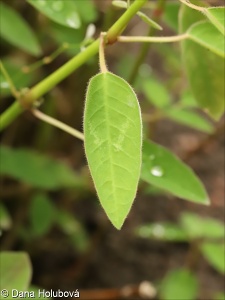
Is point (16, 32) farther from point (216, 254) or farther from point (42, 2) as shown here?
point (216, 254)

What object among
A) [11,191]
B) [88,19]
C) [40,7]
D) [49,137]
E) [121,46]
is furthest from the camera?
[121,46]

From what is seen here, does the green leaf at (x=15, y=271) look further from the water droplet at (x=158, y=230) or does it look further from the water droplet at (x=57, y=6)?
the water droplet at (x=158, y=230)

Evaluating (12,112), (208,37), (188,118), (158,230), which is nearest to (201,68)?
(208,37)

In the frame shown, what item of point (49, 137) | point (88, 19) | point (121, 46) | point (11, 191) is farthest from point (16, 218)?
point (121, 46)

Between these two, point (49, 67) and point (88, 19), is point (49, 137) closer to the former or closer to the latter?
point (49, 67)

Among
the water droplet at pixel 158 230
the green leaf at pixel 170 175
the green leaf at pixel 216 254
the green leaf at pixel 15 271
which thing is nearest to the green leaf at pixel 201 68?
the green leaf at pixel 170 175

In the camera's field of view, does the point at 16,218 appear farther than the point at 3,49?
No
